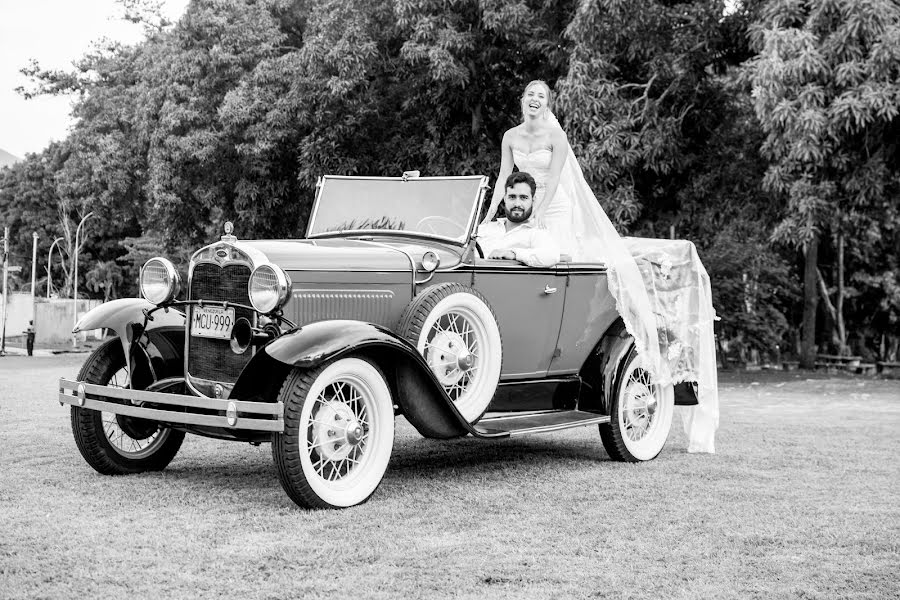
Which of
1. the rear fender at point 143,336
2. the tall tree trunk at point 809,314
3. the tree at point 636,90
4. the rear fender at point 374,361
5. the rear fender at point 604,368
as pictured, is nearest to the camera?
the rear fender at point 374,361

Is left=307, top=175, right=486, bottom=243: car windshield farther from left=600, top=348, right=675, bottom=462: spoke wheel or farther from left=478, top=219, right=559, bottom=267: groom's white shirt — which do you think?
left=600, top=348, right=675, bottom=462: spoke wheel

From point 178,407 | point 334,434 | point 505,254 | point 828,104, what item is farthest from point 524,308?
point 828,104

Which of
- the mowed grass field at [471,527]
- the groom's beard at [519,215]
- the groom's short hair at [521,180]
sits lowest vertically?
the mowed grass field at [471,527]

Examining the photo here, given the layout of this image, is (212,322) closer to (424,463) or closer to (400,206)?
(400,206)

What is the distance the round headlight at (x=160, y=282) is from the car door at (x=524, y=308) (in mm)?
1875

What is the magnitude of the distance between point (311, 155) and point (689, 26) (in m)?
7.42

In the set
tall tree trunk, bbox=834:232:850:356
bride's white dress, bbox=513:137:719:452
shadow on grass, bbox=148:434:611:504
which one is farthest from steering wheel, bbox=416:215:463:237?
tall tree trunk, bbox=834:232:850:356

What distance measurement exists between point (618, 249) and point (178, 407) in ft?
11.1

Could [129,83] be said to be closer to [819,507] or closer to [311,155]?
[311,155]

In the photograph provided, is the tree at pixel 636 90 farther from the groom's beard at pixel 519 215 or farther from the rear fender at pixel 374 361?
the rear fender at pixel 374 361

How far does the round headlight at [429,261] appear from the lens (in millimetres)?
6559

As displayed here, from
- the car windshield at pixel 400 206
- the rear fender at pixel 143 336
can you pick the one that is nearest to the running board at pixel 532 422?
the car windshield at pixel 400 206

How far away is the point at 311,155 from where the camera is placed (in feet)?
68.1

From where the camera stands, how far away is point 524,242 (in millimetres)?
7445
